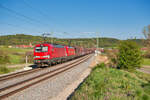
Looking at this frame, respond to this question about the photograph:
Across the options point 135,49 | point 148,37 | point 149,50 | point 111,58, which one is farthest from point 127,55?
point 148,37

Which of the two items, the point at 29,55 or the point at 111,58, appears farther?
the point at 29,55

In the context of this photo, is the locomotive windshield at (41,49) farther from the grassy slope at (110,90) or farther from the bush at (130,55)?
the grassy slope at (110,90)

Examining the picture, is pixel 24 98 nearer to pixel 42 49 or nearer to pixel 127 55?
pixel 42 49

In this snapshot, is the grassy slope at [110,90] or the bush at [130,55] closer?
the grassy slope at [110,90]

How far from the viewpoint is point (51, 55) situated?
2184 cm

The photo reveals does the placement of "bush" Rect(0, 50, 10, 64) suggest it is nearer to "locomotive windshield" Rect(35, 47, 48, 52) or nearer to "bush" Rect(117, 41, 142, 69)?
"locomotive windshield" Rect(35, 47, 48, 52)

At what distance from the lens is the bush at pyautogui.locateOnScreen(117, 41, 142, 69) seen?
67.6 ft

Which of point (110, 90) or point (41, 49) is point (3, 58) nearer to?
point (41, 49)

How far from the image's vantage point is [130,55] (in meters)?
20.8

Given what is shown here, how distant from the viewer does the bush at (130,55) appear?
20594 mm

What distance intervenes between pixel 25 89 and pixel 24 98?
170cm

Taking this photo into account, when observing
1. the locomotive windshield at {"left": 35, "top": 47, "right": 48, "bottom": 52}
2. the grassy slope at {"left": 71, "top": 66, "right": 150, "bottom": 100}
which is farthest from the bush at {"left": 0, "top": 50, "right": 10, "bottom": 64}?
the grassy slope at {"left": 71, "top": 66, "right": 150, "bottom": 100}

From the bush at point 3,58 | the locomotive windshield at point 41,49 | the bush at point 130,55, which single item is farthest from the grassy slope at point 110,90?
the bush at point 3,58

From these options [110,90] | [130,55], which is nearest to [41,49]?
[130,55]
